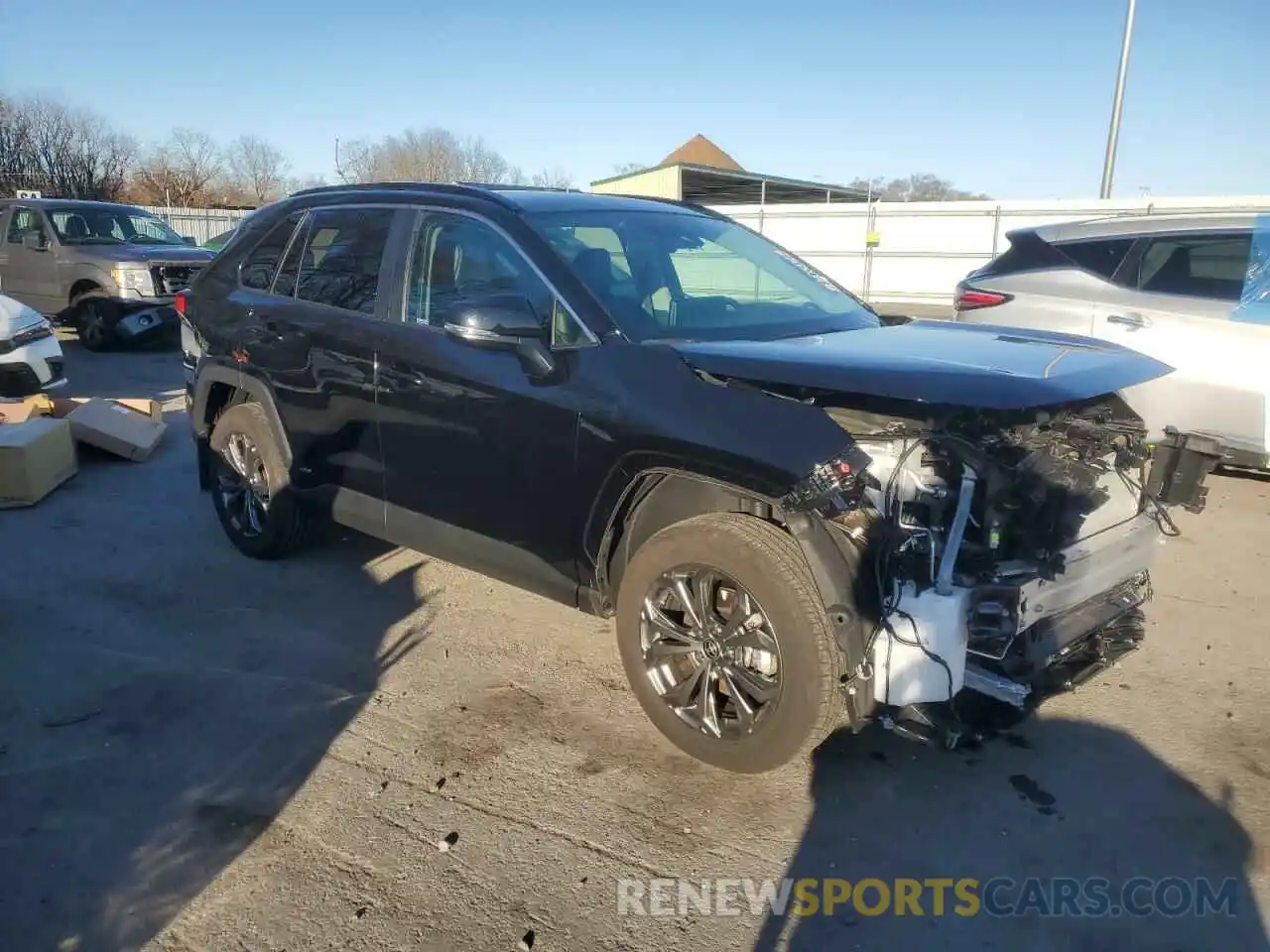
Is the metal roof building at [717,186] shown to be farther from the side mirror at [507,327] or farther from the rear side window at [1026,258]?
the side mirror at [507,327]

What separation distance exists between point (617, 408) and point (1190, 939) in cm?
230

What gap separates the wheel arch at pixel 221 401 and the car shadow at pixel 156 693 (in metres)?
0.63

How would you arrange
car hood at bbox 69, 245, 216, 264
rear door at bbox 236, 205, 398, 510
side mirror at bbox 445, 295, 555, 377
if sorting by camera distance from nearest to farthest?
side mirror at bbox 445, 295, 555, 377 → rear door at bbox 236, 205, 398, 510 → car hood at bbox 69, 245, 216, 264

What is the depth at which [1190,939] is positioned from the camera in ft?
8.48

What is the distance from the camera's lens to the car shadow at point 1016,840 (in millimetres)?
2619

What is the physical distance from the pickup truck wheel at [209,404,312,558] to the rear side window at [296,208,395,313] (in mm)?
825

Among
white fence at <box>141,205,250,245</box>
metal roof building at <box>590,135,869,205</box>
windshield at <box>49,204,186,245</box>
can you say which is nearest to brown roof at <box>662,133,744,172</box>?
metal roof building at <box>590,135,869,205</box>

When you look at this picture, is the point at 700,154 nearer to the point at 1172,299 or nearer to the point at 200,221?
the point at 200,221

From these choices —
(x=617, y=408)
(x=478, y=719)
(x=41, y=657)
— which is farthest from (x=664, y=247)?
(x=41, y=657)

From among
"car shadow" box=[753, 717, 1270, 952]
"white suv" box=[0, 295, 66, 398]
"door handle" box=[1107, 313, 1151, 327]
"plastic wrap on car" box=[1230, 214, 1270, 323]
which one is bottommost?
"car shadow" box=[753, 717, 1270, 952]

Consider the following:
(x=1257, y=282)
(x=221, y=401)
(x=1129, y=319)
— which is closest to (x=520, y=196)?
(x=221, y=401)

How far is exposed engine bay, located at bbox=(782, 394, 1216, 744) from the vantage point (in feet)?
9.70

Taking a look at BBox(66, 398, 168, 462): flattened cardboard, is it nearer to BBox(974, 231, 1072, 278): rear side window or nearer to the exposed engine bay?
the exposed engine bay

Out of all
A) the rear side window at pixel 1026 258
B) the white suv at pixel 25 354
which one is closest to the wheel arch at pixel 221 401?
the white suv at pixel 25 354
